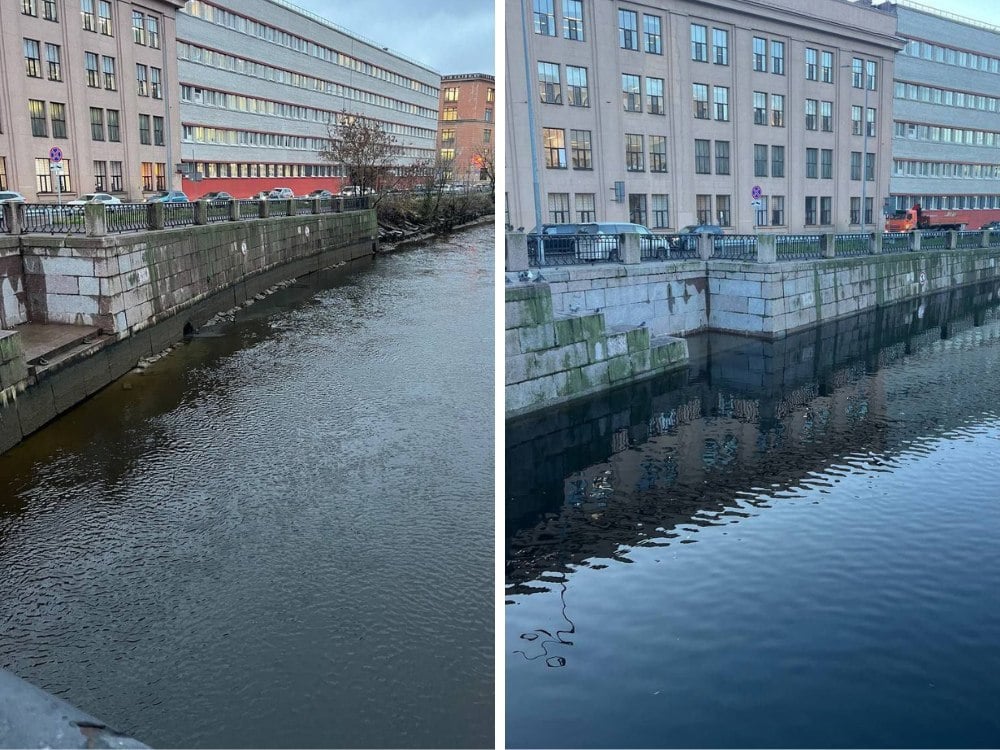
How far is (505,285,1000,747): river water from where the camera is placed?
359 cm

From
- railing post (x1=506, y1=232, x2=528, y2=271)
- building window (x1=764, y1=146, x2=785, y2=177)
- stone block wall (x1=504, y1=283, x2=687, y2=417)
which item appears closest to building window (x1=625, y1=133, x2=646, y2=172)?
building window (x1=764, y1=146, x2=785, y2=177)

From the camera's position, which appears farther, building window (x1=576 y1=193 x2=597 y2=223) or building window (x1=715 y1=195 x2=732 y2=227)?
building window (x1=715 y1=195 x2=732 y2=227)

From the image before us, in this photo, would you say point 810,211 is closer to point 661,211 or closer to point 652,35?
point 661,211

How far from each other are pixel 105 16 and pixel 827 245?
17787 millimetres

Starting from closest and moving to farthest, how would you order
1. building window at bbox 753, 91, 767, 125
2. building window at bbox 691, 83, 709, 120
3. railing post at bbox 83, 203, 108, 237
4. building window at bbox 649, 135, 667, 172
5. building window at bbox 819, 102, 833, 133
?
railing post at bbox 83, 203, 108, 237, building window at bbox 649, 135, 667, 172, building window at bbox 691, 83, 709, 120, building window at bbox 753, 91, 767, 125, building window at bbox 819, 102, 833, 133

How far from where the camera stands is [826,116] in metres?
24.0

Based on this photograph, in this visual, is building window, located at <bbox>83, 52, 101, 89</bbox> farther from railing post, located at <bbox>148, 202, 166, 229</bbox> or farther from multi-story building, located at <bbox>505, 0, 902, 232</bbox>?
multi-story building, located at <bbox>505, 0, 902, 232</bbox>

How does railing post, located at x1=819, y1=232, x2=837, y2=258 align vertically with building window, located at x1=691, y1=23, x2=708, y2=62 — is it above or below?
below

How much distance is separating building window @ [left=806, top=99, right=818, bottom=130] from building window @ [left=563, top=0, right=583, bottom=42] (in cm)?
851

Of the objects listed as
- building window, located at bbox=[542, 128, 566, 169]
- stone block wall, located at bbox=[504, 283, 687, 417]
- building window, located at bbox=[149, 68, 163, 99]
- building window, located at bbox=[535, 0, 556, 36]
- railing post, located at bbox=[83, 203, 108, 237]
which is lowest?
stone block wall, located at bbox=[504, 283, 687, 417]

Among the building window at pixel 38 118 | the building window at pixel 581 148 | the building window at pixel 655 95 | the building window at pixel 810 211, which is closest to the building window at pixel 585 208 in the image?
the building window at pixel 581 148

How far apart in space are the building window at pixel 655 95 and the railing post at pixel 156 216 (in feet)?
33.3

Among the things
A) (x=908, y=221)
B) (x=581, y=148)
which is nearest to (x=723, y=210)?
(x=581, y=148)

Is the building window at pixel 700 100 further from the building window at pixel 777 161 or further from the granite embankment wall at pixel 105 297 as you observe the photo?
the granite embankment wall at pixel 105 297
